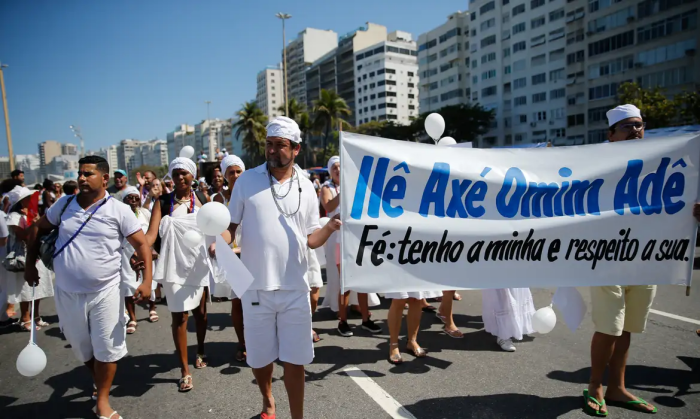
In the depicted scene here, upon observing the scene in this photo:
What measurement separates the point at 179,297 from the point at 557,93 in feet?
194

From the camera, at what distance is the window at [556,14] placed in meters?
53.1

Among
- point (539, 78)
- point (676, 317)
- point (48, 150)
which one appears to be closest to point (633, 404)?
point (676, 317)

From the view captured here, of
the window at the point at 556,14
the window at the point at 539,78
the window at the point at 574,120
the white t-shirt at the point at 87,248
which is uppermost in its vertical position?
the window at the point at 556,14

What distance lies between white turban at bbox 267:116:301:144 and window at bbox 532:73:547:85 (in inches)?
2394

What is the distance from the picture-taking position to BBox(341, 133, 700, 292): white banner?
323 cm

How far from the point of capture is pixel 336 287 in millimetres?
6160

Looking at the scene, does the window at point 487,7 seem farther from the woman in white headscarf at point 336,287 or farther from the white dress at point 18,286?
the white dress at point 18,286

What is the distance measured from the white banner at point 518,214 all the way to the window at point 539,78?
59.6 m

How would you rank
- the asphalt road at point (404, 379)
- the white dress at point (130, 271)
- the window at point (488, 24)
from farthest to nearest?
the window at point (488, 24) → the white dress at point (130, 271) → the asphalt road at point (404, 379)

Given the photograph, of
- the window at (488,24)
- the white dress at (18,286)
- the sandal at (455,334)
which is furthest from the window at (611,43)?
the white dress at (18,286)

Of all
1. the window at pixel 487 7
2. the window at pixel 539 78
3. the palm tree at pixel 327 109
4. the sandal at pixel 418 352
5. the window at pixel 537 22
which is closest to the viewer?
the sandal at pixel 418 352

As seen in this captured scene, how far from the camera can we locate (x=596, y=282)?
3309 mm

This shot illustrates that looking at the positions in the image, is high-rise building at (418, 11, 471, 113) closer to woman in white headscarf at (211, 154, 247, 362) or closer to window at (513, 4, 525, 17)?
window at (513, 4, 525, 17)

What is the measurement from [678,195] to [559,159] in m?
0.95
